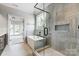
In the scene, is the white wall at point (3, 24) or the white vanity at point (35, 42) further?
the white vanity at point (35, 42)

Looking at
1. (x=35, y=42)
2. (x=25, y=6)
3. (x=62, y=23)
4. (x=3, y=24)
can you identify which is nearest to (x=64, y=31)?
(x=62, y=23)

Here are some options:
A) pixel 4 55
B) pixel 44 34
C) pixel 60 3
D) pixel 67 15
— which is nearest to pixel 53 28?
pixel 44 34

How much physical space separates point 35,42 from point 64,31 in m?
0.83

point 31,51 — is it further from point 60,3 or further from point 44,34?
point 60,3

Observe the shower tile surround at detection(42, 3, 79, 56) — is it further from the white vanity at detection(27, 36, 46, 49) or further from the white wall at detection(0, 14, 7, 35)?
the white wall at detection(0, 14, 7, 35)

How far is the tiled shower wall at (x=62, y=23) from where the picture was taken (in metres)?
2.07

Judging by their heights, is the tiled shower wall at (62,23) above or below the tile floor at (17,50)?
above

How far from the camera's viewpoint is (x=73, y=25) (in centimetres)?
212

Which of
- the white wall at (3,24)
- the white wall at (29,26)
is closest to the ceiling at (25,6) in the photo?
the white wall at (29,26)

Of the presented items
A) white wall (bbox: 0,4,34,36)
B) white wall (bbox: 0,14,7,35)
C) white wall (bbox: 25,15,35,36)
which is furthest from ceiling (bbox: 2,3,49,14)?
white wall (bbox: 0,14,7,35)

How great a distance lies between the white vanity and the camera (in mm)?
2227

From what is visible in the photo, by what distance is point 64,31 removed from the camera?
234cm

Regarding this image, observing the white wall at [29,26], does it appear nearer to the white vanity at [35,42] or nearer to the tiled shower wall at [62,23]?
the white vanity at [35,42]

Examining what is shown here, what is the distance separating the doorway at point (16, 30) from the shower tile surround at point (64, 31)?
2.44 feet
